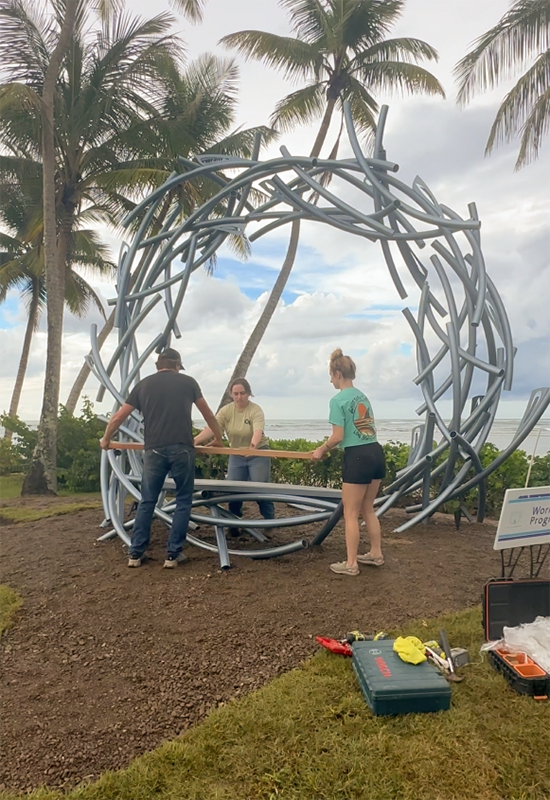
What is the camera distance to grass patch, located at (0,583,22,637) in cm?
372

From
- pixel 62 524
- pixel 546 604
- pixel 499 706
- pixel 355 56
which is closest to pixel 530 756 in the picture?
pixel 499 706

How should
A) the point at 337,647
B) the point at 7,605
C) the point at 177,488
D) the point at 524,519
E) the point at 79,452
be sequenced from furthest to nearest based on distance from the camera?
the point at 79,452 < the point at 177,488 < the point at 7,605 < the point at 524,519 < the point at 337,647

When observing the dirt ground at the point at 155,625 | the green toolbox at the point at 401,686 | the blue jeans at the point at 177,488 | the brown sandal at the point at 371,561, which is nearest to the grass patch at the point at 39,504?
the dirt ground at the point at 155,625

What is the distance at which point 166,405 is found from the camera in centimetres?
473

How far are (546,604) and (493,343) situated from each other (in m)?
3.18

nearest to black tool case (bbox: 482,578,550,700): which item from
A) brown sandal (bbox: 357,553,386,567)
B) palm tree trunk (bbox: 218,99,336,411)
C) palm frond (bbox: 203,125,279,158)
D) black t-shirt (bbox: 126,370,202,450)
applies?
brown sandal (bbox: 357,553,386,567)

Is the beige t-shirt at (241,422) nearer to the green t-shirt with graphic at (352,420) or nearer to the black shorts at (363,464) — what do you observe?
the green t-shirt with graphic at (352,420)

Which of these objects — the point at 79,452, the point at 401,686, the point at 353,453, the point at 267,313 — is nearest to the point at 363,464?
the point at 353,453

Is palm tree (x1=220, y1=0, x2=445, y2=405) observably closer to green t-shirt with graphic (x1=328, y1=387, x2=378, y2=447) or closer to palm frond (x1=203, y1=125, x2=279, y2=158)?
palm frond (x1=203, y1=125, x2=279, y2=158)

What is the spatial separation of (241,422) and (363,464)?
1707 mm

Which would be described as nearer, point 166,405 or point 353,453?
point 353,453

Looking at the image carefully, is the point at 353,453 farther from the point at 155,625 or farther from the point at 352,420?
the point at 155,625

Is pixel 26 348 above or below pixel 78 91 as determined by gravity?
below

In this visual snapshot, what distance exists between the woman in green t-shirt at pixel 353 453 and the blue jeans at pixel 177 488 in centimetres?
103
